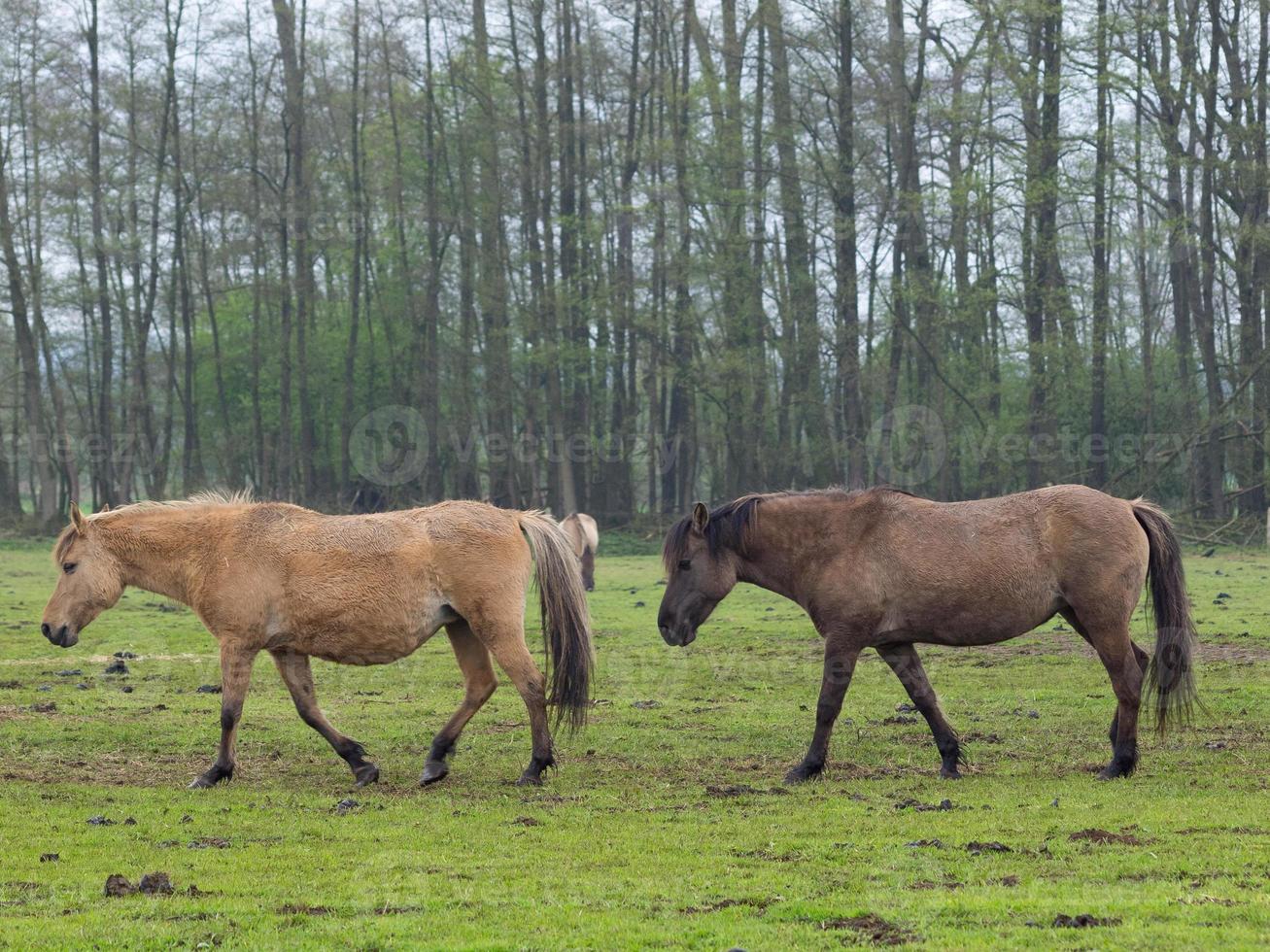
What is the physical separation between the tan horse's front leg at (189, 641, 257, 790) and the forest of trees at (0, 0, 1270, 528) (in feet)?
93.8

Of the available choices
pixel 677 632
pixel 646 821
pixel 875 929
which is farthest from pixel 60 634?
pixel 875 929

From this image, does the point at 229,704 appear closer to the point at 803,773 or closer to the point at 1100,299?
the point at 803,773

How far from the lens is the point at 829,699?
928 centimetres

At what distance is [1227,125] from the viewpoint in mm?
33812

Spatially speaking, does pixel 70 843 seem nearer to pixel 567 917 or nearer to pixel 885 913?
pixel 567 917

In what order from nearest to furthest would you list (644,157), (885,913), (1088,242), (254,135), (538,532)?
(885,913), (538,532), (1088,242), (644,157), (254,135)

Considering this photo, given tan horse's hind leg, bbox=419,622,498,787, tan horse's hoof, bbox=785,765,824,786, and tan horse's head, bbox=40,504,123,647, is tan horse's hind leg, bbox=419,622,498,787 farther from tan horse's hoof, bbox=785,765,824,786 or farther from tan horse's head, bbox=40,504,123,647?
tan horse's head, bbox=40,504,123,647

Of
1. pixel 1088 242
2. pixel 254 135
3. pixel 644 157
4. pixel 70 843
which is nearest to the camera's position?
pixel 70 843

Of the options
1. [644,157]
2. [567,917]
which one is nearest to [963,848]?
[567,917]

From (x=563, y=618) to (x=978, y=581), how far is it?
9.27 ft

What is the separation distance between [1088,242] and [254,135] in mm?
26019

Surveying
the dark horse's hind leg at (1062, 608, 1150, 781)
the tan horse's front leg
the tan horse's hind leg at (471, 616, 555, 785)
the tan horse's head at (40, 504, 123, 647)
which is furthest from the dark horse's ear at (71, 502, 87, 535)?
the dark horse's hind leg at (1062, 608, 1150, 781)

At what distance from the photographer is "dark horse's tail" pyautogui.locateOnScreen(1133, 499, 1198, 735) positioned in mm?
9508

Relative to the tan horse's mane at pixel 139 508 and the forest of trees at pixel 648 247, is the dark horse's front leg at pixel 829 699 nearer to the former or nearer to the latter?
the tan horse's mane at pixel 139 508
